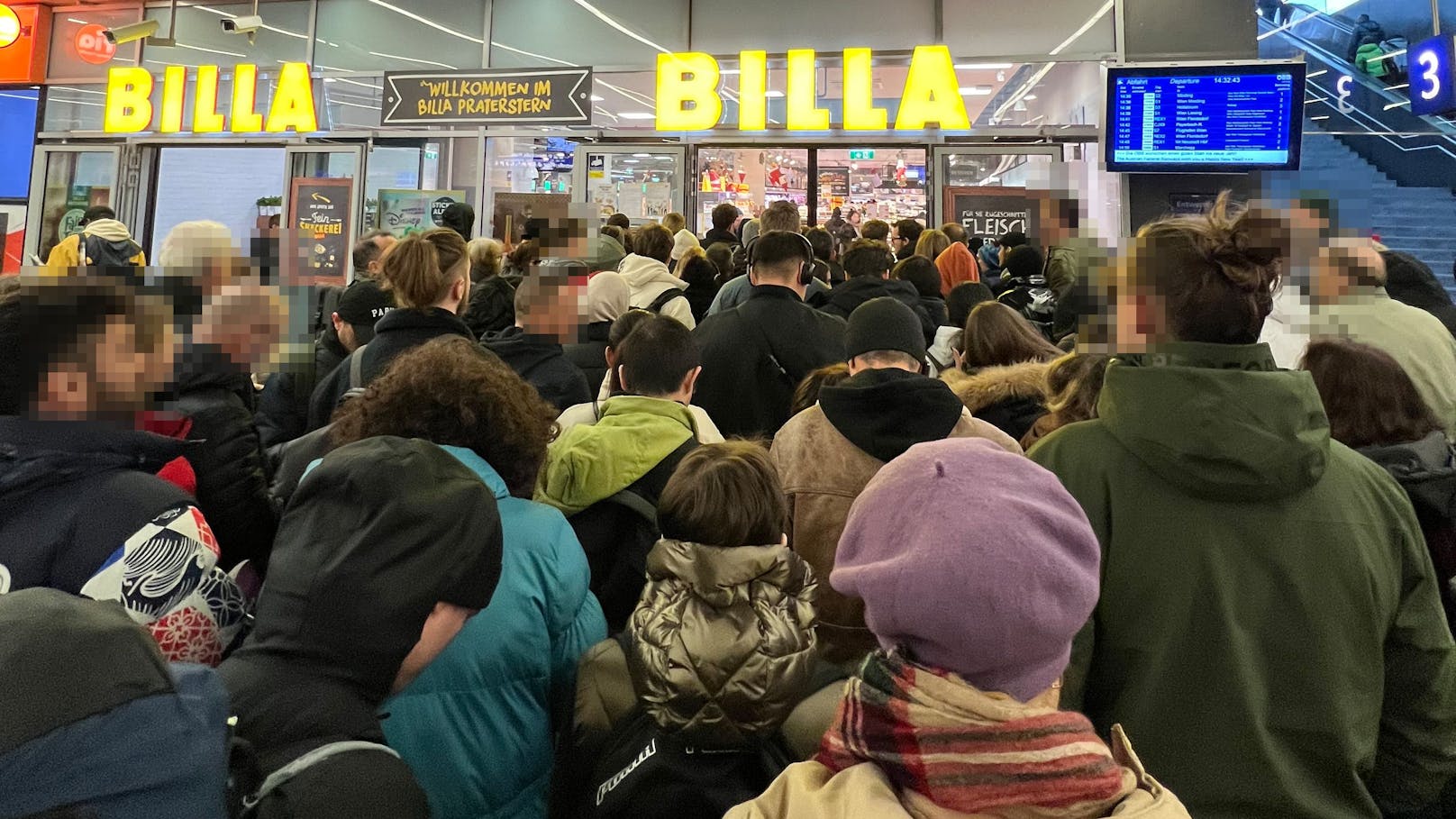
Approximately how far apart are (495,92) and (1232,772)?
32.6ft

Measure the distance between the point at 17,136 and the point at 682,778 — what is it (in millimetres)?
14600

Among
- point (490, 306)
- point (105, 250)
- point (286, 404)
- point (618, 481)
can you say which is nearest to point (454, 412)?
point (618, 481)

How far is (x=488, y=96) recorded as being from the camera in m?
9.90

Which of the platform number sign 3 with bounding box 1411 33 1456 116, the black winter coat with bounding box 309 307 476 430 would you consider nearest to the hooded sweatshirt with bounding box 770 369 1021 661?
the black winter coat with bounding box 309 307 476 430

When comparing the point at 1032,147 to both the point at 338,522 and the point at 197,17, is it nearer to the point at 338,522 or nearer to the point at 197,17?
the point at 338,522

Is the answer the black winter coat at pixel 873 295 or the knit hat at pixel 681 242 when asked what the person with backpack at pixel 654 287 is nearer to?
the black winter coat at pixel 873 295

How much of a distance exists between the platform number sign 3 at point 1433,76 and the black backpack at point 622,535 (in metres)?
10.4

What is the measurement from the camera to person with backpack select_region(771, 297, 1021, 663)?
7.14ft

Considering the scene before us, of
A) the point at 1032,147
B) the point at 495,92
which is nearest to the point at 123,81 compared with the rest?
the point at 495,92

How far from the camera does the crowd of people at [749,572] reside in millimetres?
972

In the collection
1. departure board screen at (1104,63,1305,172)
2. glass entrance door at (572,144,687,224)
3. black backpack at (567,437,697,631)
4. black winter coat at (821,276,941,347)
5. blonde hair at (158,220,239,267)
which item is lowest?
black backpack at (567,437,697,631)

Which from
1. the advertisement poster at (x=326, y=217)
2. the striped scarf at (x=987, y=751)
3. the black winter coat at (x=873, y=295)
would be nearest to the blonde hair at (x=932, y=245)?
the black winter coat at (x=873, y=295)

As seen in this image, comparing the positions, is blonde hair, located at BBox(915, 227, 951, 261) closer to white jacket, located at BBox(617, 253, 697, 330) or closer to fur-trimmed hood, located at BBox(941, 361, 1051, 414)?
white jacket, located at BBox(617, 253, 697, 330)

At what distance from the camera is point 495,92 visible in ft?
32.5
